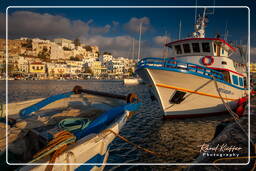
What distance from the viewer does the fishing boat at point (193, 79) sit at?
9281 mm

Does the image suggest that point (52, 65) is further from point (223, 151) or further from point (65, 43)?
point (223, 151)

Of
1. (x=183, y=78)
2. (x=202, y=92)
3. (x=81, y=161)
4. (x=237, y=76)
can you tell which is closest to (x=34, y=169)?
(x=81, y=161)

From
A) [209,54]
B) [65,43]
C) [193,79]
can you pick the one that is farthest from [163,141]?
[65,43]

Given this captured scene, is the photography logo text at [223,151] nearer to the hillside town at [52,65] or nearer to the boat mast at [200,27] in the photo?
the boat mast at [200,27]

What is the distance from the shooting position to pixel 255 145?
3.87m

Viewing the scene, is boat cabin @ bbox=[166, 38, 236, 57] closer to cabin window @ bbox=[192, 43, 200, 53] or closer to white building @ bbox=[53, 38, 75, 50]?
cabin window @ bbox=[192, 43, 200, 53]

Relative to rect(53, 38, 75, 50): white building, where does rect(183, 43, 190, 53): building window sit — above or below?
below

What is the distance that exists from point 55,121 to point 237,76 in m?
15.0

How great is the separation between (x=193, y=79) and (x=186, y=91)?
3.11 feet

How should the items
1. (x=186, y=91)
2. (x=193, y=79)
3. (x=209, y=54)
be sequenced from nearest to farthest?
(x=193, y=79) < (x=186, y=91) < (x=209, y=54)

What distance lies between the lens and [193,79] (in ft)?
30.9

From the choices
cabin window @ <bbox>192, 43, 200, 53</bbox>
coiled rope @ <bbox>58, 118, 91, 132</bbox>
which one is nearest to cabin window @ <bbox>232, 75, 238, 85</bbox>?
cabin window @ <bbox>192, 43, 200, 53</bbox>

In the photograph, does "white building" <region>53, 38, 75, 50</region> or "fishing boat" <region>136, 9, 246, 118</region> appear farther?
"white building" <region>53, 38, 75, 50</region>

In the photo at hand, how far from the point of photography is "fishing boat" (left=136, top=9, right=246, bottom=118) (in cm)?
928
